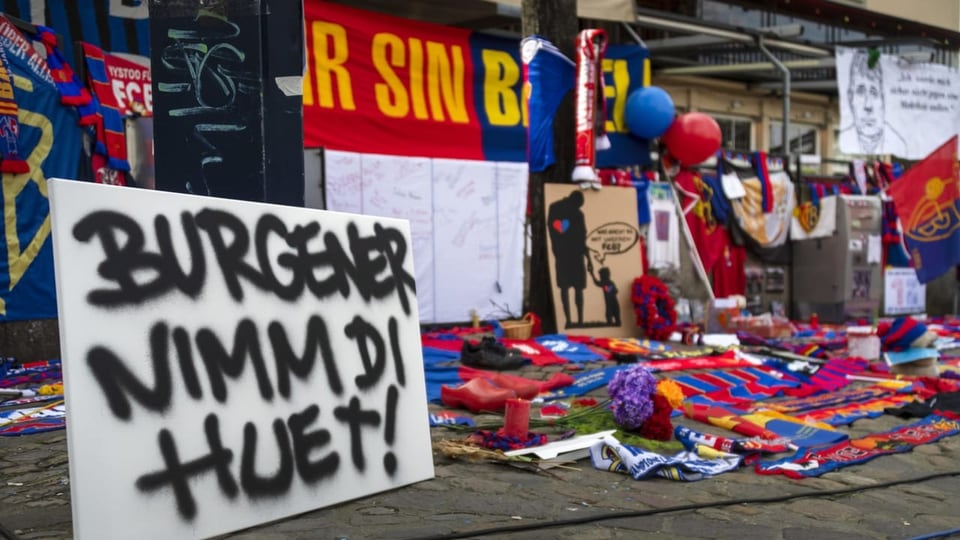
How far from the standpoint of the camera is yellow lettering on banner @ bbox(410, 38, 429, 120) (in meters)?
11.2

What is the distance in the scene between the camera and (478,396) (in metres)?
6.06

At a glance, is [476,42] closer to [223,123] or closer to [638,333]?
[638,333]

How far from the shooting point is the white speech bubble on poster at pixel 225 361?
2932 millimetres

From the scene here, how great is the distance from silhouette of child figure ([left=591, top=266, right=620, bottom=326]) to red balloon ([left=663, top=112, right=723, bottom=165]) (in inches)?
114

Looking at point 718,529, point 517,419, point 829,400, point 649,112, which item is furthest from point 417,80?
point 718,529

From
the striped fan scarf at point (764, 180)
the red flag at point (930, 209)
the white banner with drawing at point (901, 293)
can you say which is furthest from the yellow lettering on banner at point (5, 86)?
the white banner with drawing at point (901, 293)

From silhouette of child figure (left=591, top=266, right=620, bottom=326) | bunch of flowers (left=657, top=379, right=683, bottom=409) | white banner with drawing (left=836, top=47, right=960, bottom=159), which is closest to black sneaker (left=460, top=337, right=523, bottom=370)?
bunch of flowers (left=657, top=379, right=683, bottom=409)

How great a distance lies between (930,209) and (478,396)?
6.91m

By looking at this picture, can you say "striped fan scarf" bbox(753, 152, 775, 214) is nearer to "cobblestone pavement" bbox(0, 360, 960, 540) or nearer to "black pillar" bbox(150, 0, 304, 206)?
"cobblestone pavement" bbox(0, 360, 960, 540)

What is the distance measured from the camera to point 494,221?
462 inches

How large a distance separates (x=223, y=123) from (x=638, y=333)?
7403 mm

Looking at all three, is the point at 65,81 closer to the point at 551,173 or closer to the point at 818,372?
the point at 551,173

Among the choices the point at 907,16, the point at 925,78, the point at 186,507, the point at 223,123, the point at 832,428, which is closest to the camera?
the point at 186,507

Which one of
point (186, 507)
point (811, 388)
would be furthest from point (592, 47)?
point (186, 507)
